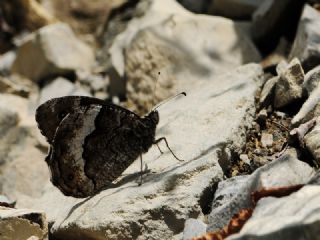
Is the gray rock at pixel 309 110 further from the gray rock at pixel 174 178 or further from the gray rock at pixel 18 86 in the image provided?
the gray rock at pixel 18 86

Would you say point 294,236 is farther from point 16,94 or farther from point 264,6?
point 16,94

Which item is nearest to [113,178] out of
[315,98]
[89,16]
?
[315,98]

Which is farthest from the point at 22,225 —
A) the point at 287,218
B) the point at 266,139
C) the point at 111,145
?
the point at 287,218

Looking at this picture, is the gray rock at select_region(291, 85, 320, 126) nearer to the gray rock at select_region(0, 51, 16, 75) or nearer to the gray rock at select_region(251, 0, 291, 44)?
the gray rock at select_region(251, 0, 291, 44)

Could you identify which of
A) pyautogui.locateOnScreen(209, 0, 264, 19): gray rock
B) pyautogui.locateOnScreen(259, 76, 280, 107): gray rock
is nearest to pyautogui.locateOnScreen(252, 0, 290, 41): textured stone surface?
pyautogui.locateOnScreen(209, 0, 264, 19): gray rock

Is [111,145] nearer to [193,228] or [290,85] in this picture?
[193,228]
